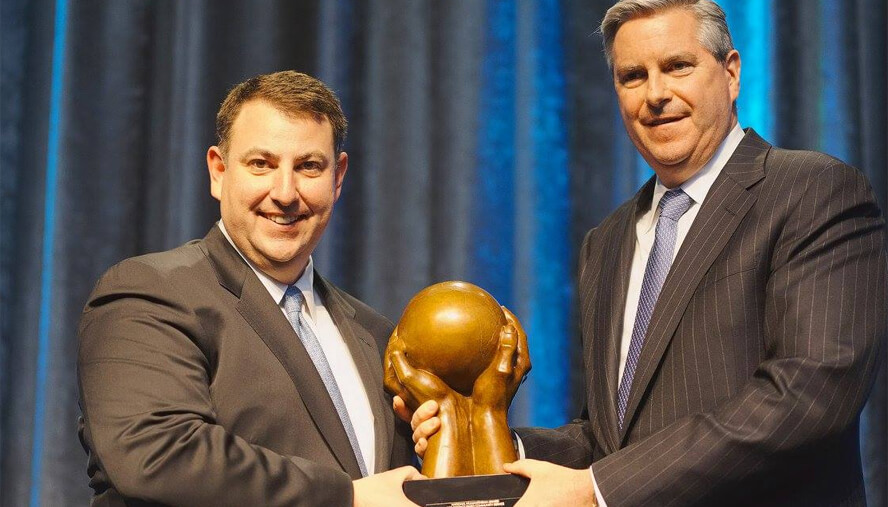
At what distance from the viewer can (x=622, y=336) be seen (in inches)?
96.9

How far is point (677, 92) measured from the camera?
95.4 inches

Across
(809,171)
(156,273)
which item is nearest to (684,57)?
(809,171)

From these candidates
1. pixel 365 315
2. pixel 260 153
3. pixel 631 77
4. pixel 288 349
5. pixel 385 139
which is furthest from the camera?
pixel 385 139

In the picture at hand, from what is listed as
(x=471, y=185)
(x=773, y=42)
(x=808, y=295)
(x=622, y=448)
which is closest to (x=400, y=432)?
(x=622, y=448)

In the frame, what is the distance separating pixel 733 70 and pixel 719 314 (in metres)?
0.63

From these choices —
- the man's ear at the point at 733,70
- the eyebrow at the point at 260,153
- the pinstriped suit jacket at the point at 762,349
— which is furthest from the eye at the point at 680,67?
the eyebrow at the point at 260,153

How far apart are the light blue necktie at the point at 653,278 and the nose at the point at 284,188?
0.83 meters

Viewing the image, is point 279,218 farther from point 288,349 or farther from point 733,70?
point 733,70

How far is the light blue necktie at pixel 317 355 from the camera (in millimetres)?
2355

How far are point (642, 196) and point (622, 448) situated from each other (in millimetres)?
693

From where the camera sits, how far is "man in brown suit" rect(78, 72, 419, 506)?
204 centimetres

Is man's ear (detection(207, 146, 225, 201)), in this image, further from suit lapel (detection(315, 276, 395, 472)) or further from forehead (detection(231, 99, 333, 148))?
suit lapel (detection(315, 276, 395, 472))

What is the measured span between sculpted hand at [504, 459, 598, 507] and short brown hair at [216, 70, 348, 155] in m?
0.91

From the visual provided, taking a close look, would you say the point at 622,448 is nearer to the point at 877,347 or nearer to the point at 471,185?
the point at 877,347
